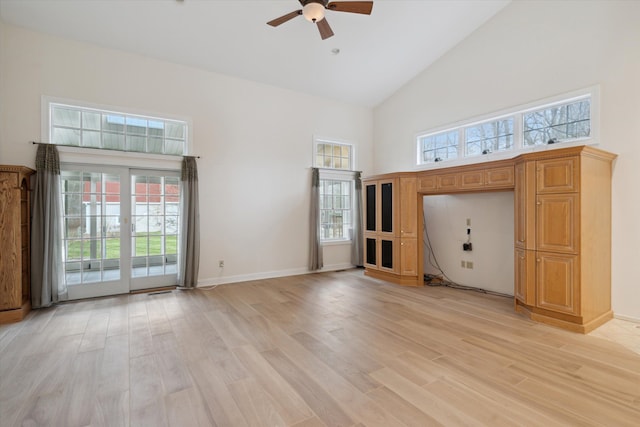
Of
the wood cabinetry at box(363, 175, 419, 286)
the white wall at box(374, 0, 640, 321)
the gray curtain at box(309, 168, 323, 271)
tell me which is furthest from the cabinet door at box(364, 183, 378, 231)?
the white wall at box(374, 0, 640, 321)

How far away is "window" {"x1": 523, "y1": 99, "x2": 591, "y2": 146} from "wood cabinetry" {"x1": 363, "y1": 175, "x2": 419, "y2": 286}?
1.85 meters

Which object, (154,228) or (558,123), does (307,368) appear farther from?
(558,123)

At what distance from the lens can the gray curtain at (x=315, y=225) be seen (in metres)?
6.36

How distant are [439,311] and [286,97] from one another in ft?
15.8

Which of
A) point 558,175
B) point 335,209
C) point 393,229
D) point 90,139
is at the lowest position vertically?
point 393,229

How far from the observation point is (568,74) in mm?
4121

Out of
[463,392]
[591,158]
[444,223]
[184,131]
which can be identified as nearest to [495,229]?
[444,223]

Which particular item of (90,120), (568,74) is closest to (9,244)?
(90,120)

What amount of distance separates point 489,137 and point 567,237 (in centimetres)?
223

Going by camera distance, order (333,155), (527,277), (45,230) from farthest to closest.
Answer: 1. (333,155)
2. (45,230)
3. (527,277)

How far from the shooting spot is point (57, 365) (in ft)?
8.71

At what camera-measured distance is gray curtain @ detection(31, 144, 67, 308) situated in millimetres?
4094

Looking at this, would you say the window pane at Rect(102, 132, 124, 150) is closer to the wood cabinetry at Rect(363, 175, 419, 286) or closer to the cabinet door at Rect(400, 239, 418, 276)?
the wood cabinetry at Rect(363, 175, 419, 286)

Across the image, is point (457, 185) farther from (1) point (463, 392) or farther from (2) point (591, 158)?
(1) point (463, 392)
